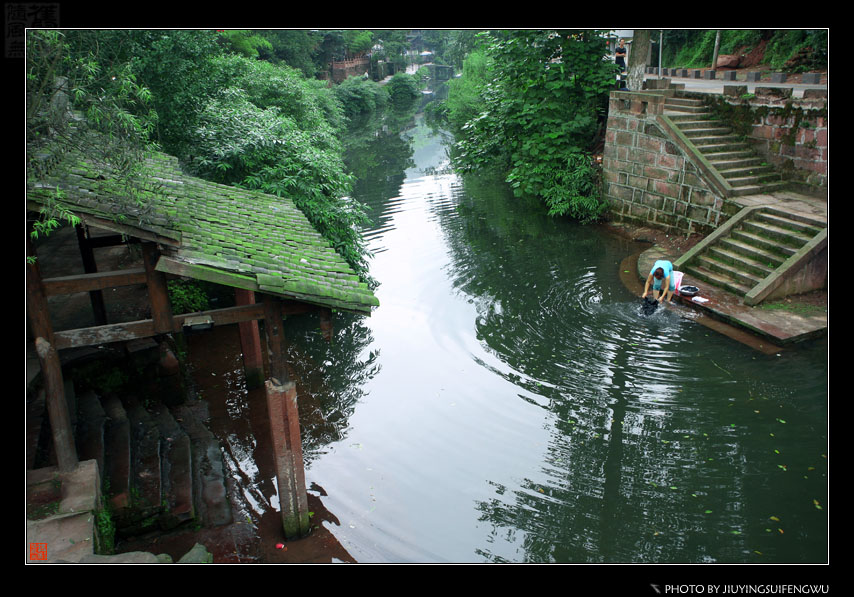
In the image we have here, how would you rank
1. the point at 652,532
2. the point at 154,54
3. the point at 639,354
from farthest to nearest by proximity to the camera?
the point at 154,54, the point at 639,354, the point at 652,532

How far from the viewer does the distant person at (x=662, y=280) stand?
13.5 meters

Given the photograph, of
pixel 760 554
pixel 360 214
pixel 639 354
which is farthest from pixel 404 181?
pixel 760 554

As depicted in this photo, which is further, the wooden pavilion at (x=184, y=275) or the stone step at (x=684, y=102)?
the stone step at (x=684, y=102)

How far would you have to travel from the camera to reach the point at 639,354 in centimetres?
1220

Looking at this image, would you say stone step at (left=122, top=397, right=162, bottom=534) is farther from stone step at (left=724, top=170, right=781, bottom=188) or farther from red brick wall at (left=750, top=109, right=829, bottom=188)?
red brick wall at (left=750, top=109, right=829, bottom=188)

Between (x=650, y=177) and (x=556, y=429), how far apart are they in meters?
11.7

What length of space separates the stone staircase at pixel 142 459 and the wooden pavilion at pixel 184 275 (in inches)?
28.9

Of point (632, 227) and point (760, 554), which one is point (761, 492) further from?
point (632, 227)

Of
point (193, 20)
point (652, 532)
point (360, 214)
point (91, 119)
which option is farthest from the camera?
point (360, 214)

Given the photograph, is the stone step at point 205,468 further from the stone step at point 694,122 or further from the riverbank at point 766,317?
the stone step at point 694,122

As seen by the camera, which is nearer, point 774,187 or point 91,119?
point 91,119

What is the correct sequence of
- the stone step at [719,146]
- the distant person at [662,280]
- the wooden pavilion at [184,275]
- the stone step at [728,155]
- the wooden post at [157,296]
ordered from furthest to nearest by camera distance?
the stone step at [719,146] < the stone step at [728,155] < the distant person at [662,280] < the wooden post at [157,296] < the wooden pavilion at [184,275]

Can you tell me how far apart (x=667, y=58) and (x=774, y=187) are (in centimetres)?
2724

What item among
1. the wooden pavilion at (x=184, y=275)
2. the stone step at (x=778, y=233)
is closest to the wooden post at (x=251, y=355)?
the wooden pavilion at (x=184, y=275)
